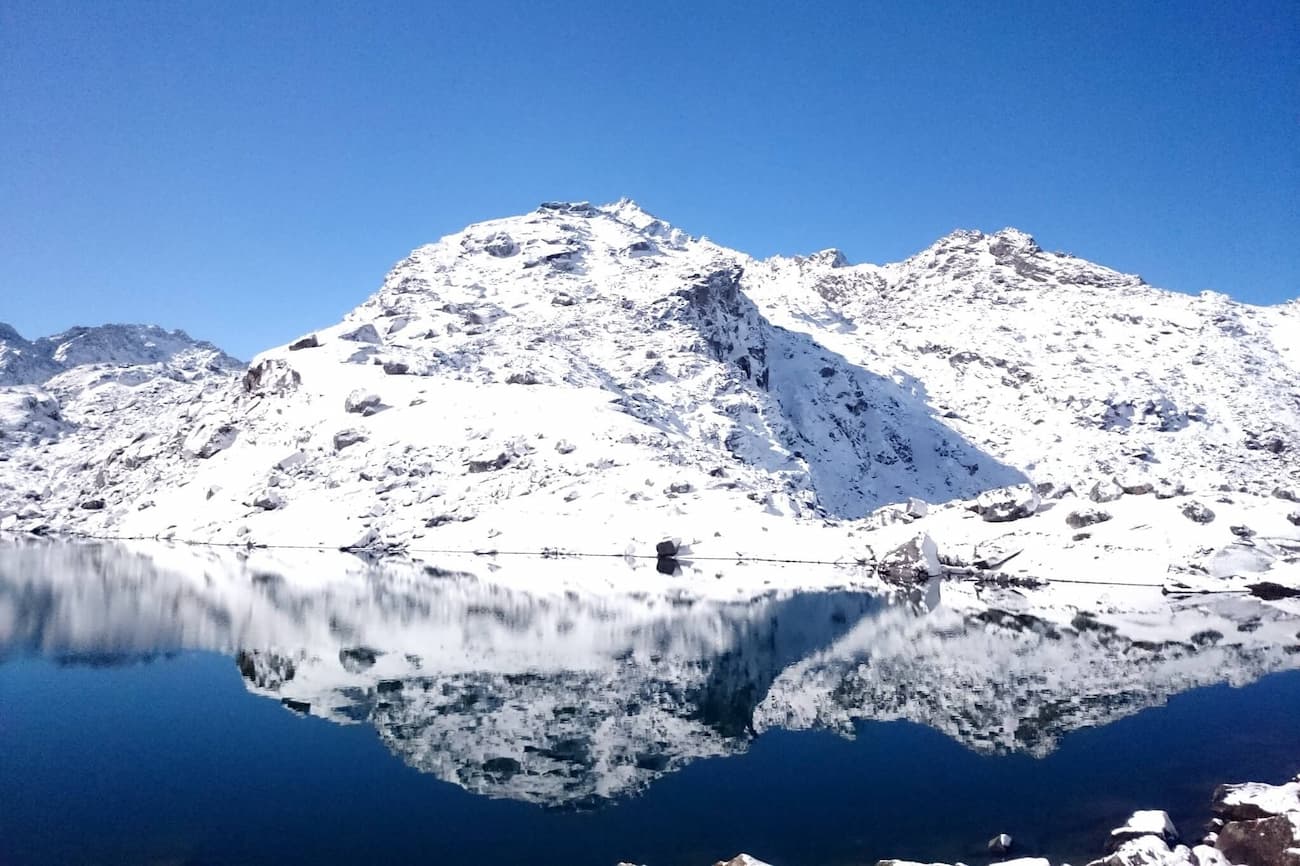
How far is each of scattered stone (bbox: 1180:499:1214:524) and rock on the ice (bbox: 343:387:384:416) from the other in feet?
338

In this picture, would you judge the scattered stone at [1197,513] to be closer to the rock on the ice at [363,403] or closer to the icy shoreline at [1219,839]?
the icy shoreline at [1219,839]

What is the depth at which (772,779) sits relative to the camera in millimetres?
25547

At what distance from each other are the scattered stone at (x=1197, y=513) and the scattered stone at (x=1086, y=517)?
6.33 meters

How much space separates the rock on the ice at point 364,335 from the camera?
147 meters

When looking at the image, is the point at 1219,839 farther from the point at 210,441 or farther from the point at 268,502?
the point at 210,441

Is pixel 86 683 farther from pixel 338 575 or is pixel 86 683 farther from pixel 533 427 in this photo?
pixel 533 427

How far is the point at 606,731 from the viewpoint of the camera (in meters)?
29.8

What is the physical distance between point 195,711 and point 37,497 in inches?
5482

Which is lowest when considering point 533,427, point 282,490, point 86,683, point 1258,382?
point 86,683

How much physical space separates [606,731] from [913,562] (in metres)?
56.1

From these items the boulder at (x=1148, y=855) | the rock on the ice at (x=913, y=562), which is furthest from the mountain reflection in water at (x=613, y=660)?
the rock on the ice at (x=913, y=562)

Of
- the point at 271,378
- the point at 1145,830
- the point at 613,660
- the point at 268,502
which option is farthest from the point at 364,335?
the point at 1145,830

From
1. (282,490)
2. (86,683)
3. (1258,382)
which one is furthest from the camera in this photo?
(1258,382)

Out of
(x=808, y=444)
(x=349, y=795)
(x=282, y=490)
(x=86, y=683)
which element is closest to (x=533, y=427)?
(x=282, y=490)
